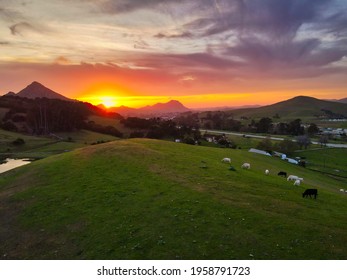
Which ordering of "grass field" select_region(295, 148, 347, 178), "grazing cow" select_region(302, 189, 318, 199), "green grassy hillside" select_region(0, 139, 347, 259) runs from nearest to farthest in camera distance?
"green grassy hillside" select_region(0, 139, 347, 259) → "grazing cow" select_region(302, 189, 318, 199) → "grass field" select_region(295, 148, 347, 178)

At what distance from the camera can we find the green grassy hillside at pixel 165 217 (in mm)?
21125

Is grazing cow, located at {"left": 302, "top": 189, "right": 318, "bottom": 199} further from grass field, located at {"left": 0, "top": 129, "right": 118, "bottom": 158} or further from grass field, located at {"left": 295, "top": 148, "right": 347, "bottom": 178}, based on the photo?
grass field, located at {"left": 0, "top": 129, "right": 118, "bottom": 158}

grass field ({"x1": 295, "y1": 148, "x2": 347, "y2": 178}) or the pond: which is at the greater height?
the pond

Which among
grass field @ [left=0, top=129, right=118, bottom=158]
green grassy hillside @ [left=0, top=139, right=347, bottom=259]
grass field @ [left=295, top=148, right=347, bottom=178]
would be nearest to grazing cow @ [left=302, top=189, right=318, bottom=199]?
green grassy hillside @ [left=0, top=139, right=347, bottom=259]

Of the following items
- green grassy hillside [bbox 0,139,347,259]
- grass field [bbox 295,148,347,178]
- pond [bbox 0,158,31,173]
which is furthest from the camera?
grass field [bbox 295,148,347,178]

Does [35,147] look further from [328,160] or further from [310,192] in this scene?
[328,160]

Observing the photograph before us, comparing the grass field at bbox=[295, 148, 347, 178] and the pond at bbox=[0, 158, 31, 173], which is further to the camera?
the grass field at bbox=[295, 148, 347, 178]

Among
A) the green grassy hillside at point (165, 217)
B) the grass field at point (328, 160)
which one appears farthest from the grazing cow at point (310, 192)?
the grass field at point (328, 160)

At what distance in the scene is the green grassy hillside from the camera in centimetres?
2112
